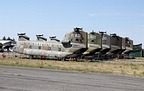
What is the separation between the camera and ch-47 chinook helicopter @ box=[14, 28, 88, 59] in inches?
1941

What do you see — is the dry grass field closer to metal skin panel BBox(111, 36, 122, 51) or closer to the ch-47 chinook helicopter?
the ch-47 chinook helicopter

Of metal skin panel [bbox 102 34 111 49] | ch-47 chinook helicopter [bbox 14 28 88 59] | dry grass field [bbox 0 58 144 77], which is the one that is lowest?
dry grass field [bbox 0 58 144 77]

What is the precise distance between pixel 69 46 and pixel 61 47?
4.62ft

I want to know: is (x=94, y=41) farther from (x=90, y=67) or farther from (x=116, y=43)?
(x=90, y=67)

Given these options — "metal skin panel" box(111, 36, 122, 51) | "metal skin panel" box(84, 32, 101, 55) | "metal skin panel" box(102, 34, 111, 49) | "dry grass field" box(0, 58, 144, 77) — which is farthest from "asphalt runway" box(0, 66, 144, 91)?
"metal skin panel" box(111, 36, 122, 51)

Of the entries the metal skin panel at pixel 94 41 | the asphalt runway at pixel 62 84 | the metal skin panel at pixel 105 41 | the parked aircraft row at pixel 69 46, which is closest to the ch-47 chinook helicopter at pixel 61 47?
the parked aircraft row at pixel 69 46

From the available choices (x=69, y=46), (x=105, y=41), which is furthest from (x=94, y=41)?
(x=69, y=46)

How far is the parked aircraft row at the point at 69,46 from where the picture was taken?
4950cm

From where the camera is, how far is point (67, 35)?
166 ft

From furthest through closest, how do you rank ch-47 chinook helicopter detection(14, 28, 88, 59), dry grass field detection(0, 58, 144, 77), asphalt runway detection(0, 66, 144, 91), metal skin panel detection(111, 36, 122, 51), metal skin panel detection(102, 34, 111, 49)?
metal skin panel detection(111, 36, 122, 51), metal skin panel detection(102, 34, 111, 49), ch-47 chinook helicopter detection(14, 28, 88, 59), dry grass field detection(0, 58, 144, 77), asphalt runway detection(0, 66, 144, 91)

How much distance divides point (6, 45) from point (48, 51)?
3527 centimetres

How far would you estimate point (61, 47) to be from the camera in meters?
49.9

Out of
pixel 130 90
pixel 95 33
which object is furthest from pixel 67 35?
pixel 130 90

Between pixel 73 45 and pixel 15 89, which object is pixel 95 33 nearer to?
pixel 73 45
